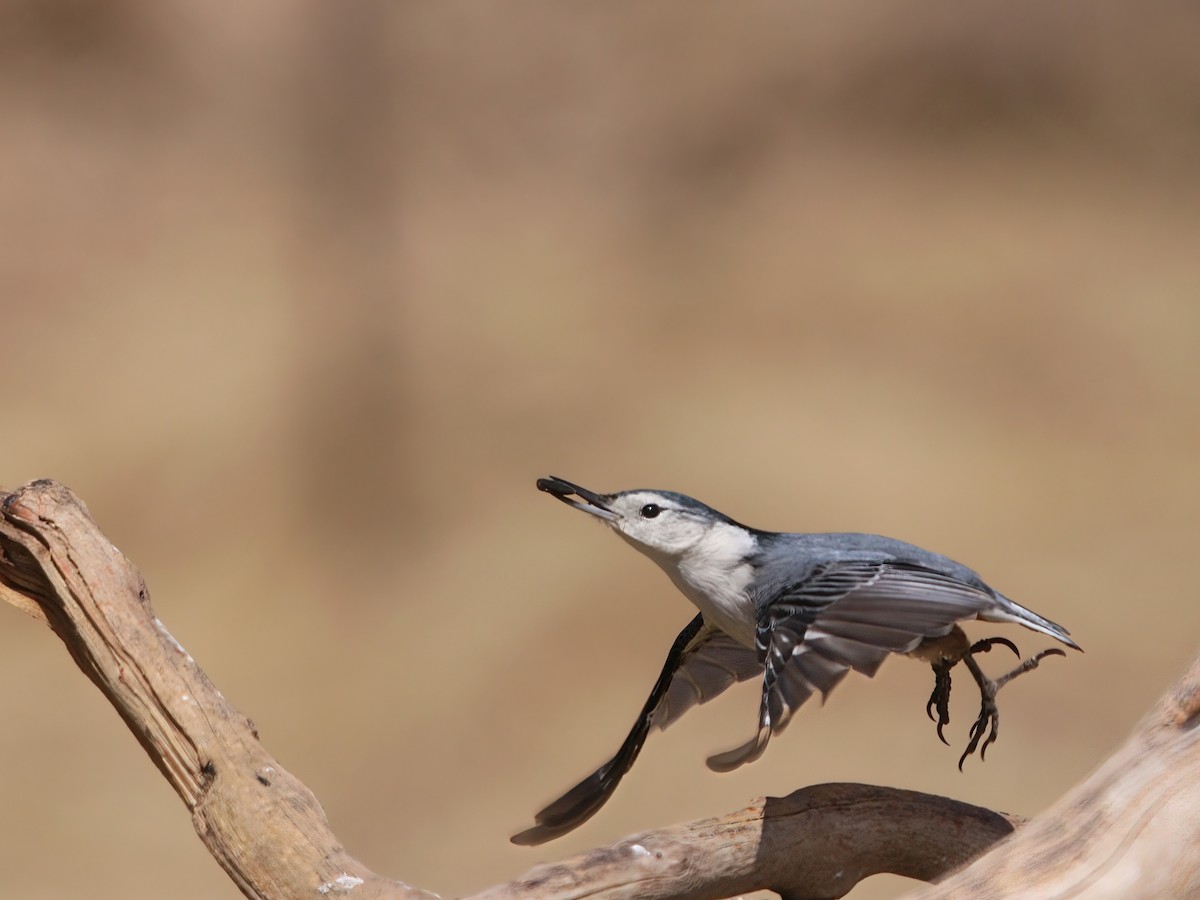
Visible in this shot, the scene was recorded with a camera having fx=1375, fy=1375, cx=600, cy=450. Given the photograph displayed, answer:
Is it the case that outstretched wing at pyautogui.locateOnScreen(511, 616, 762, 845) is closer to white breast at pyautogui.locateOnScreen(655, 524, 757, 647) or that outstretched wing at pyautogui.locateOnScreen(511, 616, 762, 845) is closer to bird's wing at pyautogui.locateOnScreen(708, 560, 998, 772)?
white breast at pyautogui.locateOnScreen(655, 524, 757, 647)

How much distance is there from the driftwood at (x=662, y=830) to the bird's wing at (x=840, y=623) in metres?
0.20

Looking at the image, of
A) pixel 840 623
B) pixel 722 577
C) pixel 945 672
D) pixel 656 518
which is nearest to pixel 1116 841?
pixel 840 623

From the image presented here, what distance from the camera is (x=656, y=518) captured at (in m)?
2.36

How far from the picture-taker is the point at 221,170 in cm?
589

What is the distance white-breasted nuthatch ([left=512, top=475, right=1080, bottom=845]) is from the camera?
1913mm

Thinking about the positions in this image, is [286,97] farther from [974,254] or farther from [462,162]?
[974,254]

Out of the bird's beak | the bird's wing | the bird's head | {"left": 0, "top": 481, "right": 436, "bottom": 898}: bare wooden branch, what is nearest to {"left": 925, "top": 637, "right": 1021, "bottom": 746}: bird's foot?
the bird's wing

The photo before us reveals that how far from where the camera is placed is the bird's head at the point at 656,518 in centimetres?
235

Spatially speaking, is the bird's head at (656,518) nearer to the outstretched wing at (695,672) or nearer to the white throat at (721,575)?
the white throat at (721,575)

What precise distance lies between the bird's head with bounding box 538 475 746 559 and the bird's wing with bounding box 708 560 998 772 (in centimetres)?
26

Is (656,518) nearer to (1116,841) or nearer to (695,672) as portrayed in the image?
(695,672)

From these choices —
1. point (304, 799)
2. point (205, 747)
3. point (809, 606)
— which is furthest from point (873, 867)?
point (205, 747)

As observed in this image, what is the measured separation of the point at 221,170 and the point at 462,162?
3.38 ft

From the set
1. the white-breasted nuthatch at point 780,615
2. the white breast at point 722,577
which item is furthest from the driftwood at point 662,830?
the white breast at point 722,577
